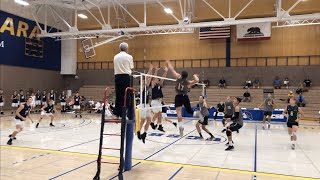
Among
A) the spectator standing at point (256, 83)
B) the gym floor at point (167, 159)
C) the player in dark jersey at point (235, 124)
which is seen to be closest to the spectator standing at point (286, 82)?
the spectator standing at point (256, 83)

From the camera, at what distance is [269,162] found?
753 centimetres

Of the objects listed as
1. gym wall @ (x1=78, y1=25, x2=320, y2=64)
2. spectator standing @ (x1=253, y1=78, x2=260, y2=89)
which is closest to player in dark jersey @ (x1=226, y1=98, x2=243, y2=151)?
spectator standing @ (x1=253, y1=78, x2=260, y2=89)

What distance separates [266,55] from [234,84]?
4.24 meters

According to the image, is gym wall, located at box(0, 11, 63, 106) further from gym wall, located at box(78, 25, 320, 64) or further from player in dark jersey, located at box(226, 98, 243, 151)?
player in dark jersey, located at box(226, 98, 243, 151)

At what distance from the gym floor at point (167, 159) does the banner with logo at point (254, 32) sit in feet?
55.3

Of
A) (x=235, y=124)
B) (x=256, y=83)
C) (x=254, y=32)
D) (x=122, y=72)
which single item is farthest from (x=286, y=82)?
(x=122, y=72)

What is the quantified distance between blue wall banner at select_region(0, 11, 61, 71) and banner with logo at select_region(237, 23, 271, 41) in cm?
2033

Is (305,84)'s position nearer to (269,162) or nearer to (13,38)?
(269,162)

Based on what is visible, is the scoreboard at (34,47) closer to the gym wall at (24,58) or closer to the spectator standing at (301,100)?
the gym wall at (24,58)

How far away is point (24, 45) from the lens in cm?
2639

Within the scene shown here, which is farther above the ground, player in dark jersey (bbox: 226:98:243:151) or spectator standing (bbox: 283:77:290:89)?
spectator standing (bbox: 283:77:290:89)

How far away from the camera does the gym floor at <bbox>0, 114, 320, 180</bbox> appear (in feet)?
20.4

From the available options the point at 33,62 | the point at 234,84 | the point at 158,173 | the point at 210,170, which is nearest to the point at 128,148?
the point at 158,173

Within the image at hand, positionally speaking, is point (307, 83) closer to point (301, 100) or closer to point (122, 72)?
point (301, 100)
